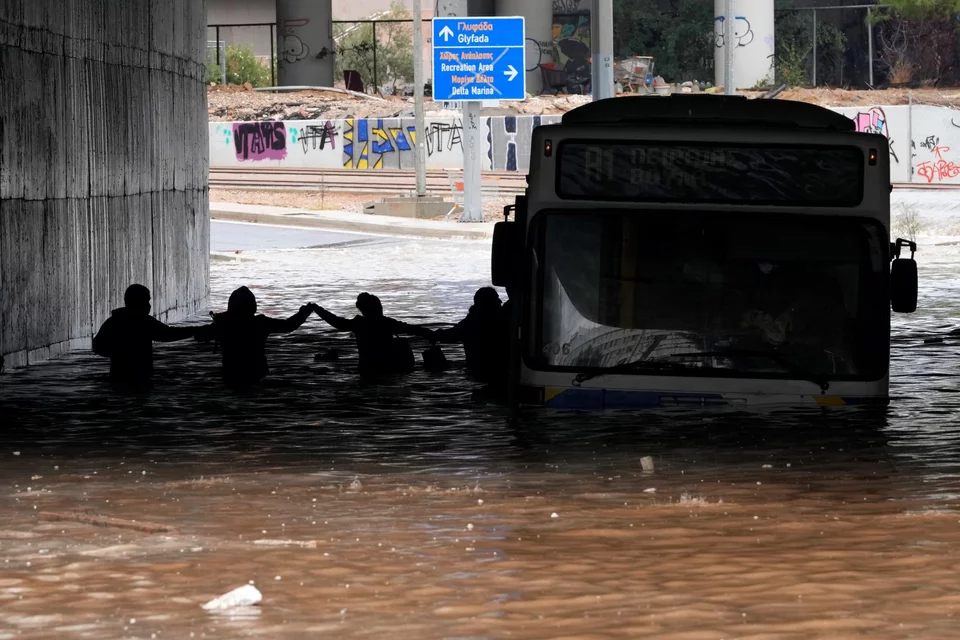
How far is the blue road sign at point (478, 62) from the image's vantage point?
135 feet

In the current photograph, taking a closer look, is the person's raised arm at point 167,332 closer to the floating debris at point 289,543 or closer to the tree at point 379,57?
the floating debris at point 289,543

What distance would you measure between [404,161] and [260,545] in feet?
166

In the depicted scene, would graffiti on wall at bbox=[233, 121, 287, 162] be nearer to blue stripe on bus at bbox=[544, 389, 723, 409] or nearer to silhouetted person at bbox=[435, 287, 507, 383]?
silhouetted person at bbox=[435, 287, 507, 383]

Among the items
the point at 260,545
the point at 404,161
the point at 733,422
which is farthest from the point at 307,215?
the point at 260,545

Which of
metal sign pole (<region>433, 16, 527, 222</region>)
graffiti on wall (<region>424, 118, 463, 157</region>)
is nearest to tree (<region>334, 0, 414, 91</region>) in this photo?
graffiti on wall (<region>424, 118, 463, 157</region>)

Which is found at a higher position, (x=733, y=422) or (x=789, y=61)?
(x=789, y=61)

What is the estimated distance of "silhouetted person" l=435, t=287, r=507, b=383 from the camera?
1415 cm

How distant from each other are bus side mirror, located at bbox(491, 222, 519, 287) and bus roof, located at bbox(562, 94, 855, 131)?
968mm

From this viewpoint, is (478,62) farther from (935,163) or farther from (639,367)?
(639,367)

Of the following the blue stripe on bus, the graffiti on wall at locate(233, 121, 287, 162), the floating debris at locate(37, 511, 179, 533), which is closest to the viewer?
the floating debris at locate(37, 511, 179, 533)

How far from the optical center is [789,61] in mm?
73625

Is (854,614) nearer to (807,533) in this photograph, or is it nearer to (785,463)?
(807,533)

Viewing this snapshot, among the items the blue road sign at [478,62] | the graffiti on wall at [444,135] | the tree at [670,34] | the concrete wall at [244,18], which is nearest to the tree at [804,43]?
the tree at [670,34]

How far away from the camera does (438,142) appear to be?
5775 centimetres
